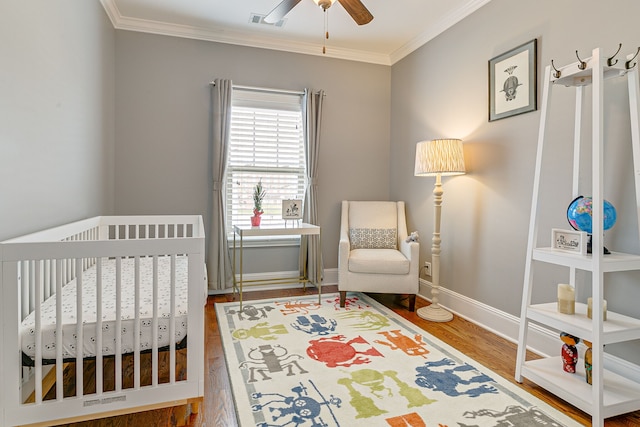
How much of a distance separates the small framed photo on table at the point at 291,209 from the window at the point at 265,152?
1.74 ft

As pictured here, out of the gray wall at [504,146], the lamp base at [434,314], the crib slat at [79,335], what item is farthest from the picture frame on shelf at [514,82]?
the crib slat at [79,335]

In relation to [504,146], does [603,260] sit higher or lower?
lower

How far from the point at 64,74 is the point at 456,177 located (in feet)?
9.59

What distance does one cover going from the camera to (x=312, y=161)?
378cm

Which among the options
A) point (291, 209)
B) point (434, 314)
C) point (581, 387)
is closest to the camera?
point (581, 387)

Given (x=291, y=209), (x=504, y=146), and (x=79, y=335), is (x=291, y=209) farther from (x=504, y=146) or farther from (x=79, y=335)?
(x=79, y=335)

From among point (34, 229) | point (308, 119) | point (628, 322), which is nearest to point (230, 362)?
point (34, 229)

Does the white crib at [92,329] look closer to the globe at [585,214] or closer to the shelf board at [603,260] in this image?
the shelf board at [603,260]

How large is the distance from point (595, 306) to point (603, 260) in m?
0.21

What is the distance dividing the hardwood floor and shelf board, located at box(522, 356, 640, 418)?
7 centimetres

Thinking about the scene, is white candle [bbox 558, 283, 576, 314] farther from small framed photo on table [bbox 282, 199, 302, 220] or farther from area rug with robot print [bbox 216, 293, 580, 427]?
small framed photo on table [bbox 282, 199, 302, 220]

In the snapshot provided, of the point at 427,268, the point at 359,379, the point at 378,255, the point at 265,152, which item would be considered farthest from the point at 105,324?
the point at 427,268

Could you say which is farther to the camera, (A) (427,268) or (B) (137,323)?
(A) (427,268)

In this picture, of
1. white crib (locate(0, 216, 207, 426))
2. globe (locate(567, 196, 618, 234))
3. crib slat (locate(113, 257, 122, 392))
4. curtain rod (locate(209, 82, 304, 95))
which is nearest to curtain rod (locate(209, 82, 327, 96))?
curtain rod (locate(209, 82, 304, 95))
